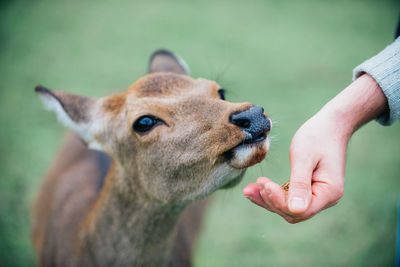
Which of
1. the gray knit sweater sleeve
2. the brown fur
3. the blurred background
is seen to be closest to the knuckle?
the blurred background

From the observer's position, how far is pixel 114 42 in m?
10.9

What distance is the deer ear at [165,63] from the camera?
338cm

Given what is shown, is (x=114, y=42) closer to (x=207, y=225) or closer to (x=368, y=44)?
(x=207, y=225)

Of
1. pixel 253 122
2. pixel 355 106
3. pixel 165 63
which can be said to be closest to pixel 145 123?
pixel 253 122

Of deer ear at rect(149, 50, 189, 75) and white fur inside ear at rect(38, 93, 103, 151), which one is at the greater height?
deer ear at rect(149, 50, 189, 75)

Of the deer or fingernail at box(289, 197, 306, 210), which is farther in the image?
the deer

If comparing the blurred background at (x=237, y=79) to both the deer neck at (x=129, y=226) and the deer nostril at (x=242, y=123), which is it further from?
the deer neck at (x=129, y=226)

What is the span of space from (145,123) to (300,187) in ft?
4.20

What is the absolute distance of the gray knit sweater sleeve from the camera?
2.02m

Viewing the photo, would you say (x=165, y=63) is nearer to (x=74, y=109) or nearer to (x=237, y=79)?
(x=74, y=109)

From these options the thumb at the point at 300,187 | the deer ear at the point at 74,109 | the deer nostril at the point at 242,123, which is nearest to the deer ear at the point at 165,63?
the deer ear at the point at 74,109

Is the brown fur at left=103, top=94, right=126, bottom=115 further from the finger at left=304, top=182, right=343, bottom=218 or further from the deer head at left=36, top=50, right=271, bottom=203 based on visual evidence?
the finger at left=304, top=182, right=343, bottom=218

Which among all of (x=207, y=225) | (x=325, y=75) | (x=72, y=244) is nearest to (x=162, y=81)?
(x=72, y=244)

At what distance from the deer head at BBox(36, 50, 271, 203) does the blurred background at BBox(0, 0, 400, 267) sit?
1.56ft
